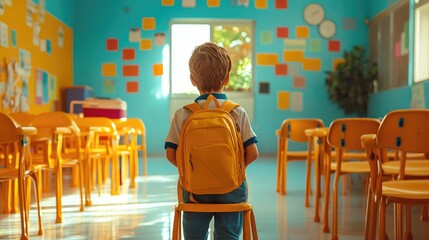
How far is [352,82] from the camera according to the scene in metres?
9.52

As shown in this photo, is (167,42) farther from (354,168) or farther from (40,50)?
(354,168)

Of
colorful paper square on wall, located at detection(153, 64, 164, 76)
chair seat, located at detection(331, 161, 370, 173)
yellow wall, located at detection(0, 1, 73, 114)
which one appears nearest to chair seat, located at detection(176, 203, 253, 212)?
chair seat, located at detection(331, 161, 370, 173)

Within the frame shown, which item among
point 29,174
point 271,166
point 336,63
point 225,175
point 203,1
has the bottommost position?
point 271,166

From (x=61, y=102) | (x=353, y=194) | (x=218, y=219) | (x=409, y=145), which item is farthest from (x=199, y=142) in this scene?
(x=61, y=102)

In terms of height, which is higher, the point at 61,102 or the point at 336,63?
the point at 336,63

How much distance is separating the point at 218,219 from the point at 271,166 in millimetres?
6216

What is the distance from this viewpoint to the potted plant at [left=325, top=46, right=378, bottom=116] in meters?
9.48

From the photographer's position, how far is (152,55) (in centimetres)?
1007

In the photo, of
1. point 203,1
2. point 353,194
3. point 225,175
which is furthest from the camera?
point 203,1

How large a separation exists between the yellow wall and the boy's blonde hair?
A: 4949mm

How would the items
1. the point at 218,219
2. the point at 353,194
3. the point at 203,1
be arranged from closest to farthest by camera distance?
1. the point at 218,219
2. the point at 353,194
3. the point at 203,1

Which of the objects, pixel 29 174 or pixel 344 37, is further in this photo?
pixel 344 37

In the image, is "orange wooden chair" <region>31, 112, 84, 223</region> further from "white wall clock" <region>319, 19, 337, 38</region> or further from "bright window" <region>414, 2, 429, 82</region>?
"white wall clock" <region>319, 19, 337, 38</region>

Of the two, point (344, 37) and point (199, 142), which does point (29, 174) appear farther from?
point (344, 37)
